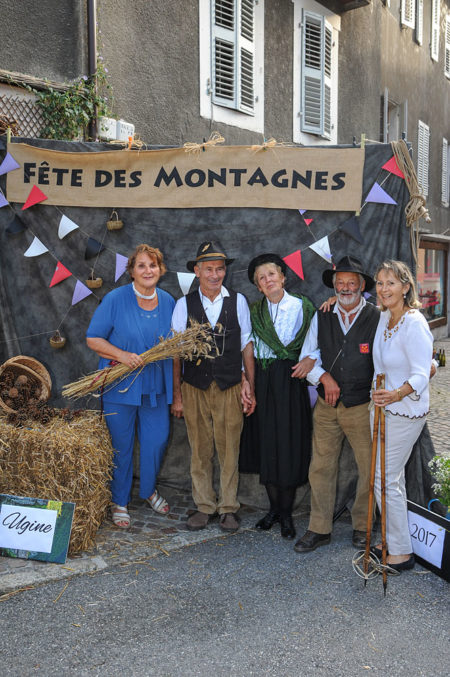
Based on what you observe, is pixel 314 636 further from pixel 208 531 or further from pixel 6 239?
pixel 6 239

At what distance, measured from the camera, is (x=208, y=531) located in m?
4.25

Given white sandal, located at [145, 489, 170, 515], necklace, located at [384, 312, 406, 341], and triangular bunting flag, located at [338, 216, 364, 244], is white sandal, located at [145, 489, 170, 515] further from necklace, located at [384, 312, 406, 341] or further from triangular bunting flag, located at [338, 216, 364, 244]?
triangular bunting flag, located at [338, 216, 364, 244]

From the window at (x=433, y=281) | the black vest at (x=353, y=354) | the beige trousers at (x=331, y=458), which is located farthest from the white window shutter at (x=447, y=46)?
the beige trousers at (x=331, y=458)

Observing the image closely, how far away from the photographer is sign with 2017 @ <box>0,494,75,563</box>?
3707mm

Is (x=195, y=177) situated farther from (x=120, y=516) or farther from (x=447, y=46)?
(x=447, y=46)

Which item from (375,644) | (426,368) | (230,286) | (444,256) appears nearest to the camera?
(375,644)

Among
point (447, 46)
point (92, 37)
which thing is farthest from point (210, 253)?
point (447, 46)

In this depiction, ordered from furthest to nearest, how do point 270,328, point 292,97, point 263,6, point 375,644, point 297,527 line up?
point 292,97 → point 263,6 → point 297,527 → point 270,328 → point 375,644

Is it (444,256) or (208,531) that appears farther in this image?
(444,256)

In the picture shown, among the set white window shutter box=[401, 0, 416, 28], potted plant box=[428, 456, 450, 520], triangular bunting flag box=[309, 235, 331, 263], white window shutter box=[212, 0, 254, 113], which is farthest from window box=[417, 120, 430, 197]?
potted plant box=[428, 456, 450, 520]

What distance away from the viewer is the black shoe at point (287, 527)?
4.14 m

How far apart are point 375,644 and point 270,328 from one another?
6.28 feet

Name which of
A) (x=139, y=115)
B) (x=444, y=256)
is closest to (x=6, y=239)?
(x=139, y=115)

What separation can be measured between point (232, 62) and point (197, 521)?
235 inches
